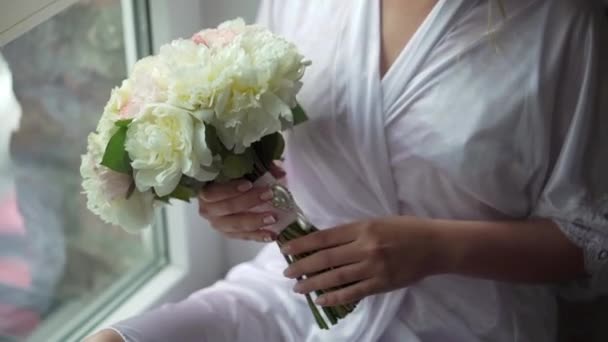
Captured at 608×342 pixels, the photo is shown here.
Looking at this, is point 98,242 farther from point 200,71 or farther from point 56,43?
point 200,71

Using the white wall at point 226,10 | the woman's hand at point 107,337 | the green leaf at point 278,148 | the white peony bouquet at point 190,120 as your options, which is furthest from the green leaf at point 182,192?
the white wall at point 226,10

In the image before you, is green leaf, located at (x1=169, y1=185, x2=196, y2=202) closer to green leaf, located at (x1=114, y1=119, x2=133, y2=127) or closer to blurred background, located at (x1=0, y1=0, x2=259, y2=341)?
green leaf, located at (x1=114, y1=119, x2=133, y2=127)

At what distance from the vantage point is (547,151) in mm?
998

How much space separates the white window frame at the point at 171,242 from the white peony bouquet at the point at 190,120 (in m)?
0.30

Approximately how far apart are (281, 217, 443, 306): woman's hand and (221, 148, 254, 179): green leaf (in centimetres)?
11

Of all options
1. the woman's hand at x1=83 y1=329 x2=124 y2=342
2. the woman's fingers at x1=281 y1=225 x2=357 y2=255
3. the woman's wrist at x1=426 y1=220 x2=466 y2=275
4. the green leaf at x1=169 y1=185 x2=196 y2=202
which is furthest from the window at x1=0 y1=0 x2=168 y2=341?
the woman's wrist at x1=426 y1=220 x2=466 y2=275

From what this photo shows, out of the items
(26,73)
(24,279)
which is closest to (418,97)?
(26,73)

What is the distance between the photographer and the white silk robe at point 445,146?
973 millimetres

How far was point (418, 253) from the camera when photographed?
3.26ft

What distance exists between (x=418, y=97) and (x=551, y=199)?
209 mm

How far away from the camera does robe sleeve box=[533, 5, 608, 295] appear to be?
973 millimetres

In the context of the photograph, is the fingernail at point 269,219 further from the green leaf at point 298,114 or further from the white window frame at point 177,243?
the white window frame at point 177,243

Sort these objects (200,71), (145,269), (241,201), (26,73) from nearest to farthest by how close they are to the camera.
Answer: (200,71), (241,201), (26,73), (145,269)

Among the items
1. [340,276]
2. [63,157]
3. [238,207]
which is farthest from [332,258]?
[63,157]
